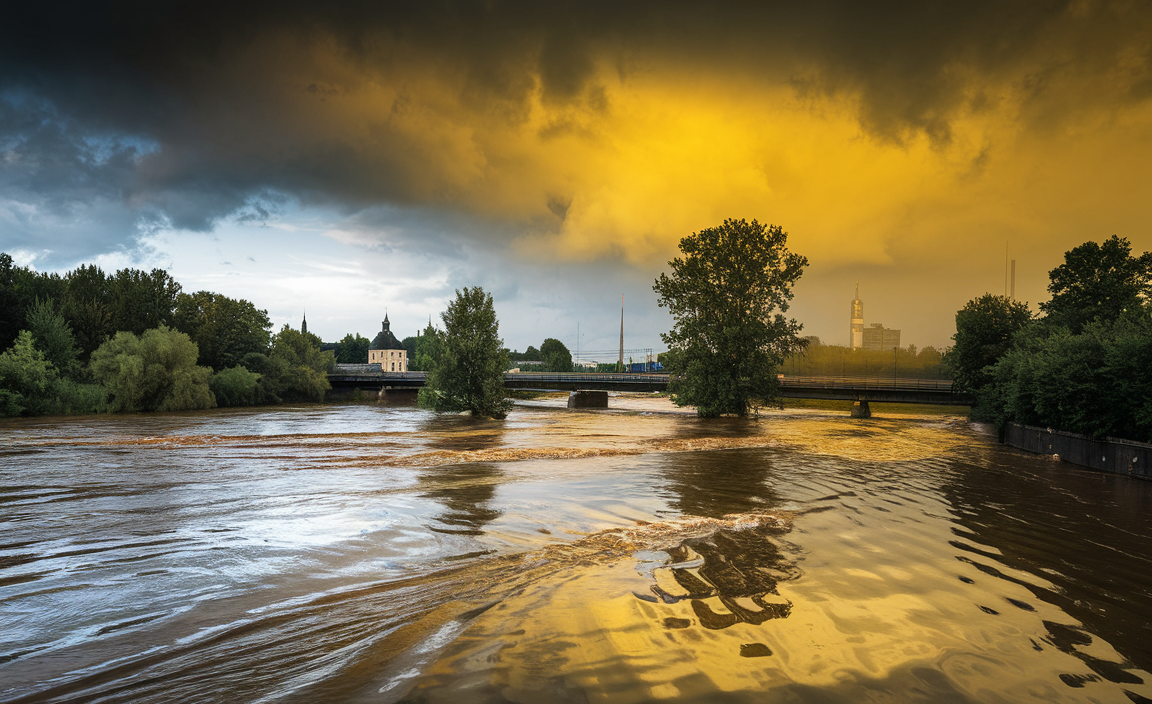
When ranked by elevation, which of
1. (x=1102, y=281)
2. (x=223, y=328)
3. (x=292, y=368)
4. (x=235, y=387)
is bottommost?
(x=235, y=387)

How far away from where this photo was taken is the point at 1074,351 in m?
28.7

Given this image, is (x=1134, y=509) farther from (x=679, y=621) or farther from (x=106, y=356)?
(x=106, y=356)

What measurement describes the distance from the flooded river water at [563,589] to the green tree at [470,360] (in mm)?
29212

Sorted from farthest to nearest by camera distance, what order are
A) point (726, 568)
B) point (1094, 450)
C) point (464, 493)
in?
point (1094, 450), point (464, 493), point (726, 568)

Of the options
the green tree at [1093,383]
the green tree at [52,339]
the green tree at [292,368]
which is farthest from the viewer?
the green tree at [292,368]

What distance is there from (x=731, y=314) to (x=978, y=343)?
21295 millimetres

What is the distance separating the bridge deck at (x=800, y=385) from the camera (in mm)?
60031

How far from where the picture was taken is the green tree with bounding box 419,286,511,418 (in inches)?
1886

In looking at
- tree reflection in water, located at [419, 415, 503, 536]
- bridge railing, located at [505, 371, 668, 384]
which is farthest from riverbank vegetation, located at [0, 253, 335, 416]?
tree reflection in water, located at [419, 415, 503, 536]

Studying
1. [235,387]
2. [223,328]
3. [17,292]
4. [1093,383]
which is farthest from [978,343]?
[17,292]

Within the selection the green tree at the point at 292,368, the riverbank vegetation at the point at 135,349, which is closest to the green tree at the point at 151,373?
the riverbank vegetation at the point at 135,349

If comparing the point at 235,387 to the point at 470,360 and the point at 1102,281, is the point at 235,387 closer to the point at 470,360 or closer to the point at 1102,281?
the point at 470,360

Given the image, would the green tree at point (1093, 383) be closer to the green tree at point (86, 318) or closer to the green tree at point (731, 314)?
the green tree at point (731, 314)

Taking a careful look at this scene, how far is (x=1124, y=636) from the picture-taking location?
7000 mm
